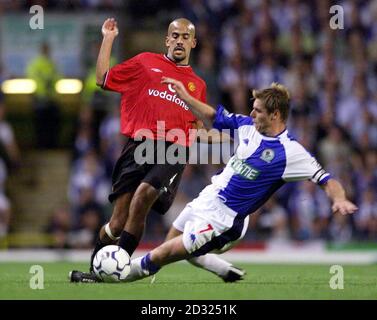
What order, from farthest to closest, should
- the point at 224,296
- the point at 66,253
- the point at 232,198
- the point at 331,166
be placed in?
the point at 331,166 < the point at 66,253 < the point at 232,198 < the point at 224,296

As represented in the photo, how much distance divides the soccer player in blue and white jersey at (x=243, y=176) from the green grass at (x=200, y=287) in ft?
1.19

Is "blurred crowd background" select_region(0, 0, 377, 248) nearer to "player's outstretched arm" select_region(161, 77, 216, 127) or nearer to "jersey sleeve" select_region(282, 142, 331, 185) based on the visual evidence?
"jersey sleeve" select_region(282, 142, 331, 185)

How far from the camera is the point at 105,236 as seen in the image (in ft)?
36.3

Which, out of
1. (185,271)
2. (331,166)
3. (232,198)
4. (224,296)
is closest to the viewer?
(224,296)

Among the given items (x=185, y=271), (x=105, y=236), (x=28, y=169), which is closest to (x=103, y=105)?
(x=28, y=169)

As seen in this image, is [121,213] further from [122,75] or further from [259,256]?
[259,256]

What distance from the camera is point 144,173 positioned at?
11.0 m

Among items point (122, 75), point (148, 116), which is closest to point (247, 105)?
point (122, 75)

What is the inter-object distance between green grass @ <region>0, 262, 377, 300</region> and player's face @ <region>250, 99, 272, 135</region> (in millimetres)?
1514

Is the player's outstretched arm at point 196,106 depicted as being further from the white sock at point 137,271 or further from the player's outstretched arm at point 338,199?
the white sock at point 137,271

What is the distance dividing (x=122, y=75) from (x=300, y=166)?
2.45 m

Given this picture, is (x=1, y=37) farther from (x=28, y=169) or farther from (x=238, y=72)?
(x=238, y=72)

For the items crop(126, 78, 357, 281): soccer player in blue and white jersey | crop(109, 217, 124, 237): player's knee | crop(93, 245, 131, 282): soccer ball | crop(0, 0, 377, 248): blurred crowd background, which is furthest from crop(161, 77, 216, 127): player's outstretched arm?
crop(0, 0, 377, 248): blurred crowd background

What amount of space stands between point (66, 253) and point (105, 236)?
23.3ft
